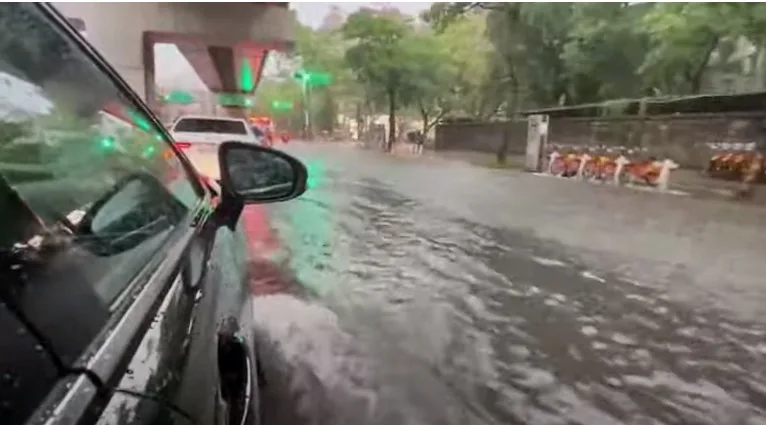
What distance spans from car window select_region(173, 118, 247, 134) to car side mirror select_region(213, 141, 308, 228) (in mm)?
5950

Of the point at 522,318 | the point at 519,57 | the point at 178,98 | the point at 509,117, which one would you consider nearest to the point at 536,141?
the point at 509,117

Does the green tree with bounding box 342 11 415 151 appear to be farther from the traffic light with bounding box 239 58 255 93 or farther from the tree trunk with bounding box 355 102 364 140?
the traffic light with bounding box 239 58 255 93

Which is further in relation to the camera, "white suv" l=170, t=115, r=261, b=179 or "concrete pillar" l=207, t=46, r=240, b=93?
"concrete pillar" l=207, t=46, r=240, b=93

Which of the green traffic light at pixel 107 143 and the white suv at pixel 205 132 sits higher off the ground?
the green traffic light at pixel 107 143

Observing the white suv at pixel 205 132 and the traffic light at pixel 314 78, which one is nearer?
the white suv at pixel 205 132

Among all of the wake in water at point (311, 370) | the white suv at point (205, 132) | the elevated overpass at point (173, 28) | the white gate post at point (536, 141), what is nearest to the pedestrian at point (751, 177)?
the white gate post at point (536, 141)

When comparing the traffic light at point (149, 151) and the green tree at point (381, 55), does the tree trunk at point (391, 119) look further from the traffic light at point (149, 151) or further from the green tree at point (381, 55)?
the traffic light at point (149, 151)

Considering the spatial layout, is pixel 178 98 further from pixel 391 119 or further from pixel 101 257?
pixel 101 257

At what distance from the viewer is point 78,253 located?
2.38 ft

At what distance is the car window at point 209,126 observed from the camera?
7281mm

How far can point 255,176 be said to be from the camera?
1.43m

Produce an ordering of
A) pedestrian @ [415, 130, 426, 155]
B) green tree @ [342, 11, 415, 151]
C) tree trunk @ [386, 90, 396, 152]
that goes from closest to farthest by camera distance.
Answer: green tree @ [342, 11, 415, 151], tree trunk @ [386, 90, 396, 152], pedestrian @ [415, 130, 426, 155]

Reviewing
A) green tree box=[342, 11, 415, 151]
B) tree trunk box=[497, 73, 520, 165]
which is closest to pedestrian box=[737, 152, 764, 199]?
tree trunk box=[497, 73, 520, 165]

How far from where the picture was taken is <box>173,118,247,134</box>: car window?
23.9 feet
